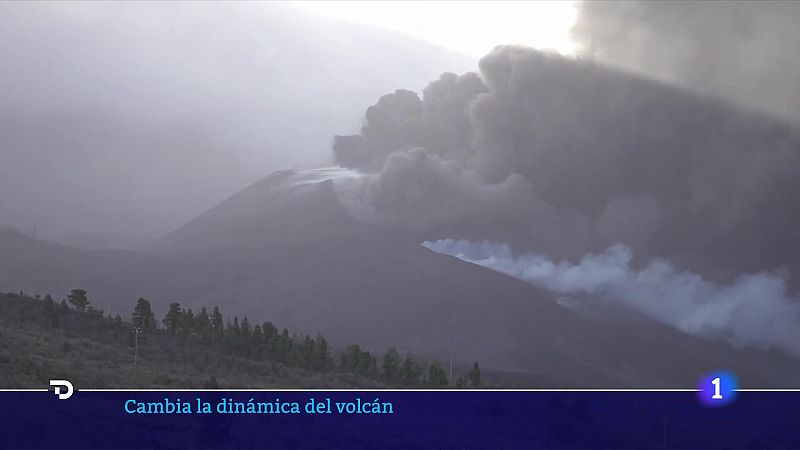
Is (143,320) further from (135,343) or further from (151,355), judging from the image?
(151,355)

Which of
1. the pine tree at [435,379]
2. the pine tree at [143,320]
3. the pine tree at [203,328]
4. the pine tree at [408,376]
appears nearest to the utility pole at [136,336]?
the pine tree at [143,320]

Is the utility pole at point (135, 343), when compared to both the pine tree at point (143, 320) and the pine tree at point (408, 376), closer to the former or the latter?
the pine tree at point (143, 320)
